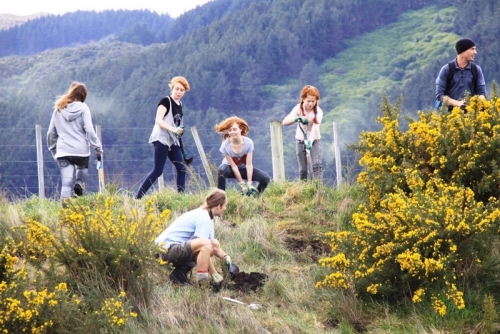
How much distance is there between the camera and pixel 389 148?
8.43 meters

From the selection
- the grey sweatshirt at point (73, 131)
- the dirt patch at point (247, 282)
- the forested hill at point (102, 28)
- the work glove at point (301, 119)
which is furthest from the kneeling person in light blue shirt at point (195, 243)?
the forested hill at point (102, 28)

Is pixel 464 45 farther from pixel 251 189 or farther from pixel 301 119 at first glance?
pixel 251 189

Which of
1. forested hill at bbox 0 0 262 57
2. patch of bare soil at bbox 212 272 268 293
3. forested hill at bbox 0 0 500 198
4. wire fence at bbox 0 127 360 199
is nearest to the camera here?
patch of bare soil at bbox 212 272 268 293

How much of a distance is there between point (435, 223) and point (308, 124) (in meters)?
4.16

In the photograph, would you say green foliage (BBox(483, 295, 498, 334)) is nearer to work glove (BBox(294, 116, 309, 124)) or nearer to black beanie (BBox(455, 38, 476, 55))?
black beanie (BBox(455, 38, 476, 55))

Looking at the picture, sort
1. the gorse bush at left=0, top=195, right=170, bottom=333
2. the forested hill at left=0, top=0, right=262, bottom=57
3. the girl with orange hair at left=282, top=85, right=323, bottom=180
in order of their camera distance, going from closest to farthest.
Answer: the gorse bush at left=0, top=195, right=170, bottom=333
the girl with orange hair at left=282, top=85, right=323, bottom=180
the forested hill at left=0, top=0, right=262, bottom=57

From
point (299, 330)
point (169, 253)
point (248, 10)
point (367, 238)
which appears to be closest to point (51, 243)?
point (169, 253)

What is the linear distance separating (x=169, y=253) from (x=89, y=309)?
115 cm

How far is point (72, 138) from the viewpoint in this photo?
9359 millimetres

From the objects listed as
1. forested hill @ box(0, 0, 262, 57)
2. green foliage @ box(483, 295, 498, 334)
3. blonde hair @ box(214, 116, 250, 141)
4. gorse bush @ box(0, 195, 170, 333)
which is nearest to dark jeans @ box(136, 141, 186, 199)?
blonde hair @ box(214, 116, 250, 141)

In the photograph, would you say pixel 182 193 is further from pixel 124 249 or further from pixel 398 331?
pixel 398 331

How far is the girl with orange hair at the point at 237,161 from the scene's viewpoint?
33.0ft

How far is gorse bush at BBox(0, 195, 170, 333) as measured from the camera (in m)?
5.93

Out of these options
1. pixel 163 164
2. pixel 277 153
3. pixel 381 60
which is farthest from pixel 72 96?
pixel 381 60
